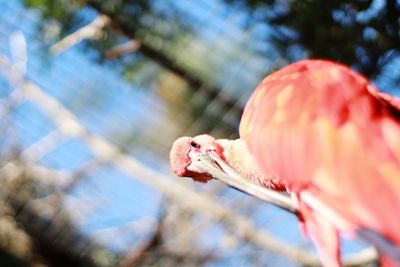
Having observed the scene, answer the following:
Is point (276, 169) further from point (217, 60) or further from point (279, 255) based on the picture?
point (279, 255)

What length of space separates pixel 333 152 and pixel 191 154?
1.10 ft

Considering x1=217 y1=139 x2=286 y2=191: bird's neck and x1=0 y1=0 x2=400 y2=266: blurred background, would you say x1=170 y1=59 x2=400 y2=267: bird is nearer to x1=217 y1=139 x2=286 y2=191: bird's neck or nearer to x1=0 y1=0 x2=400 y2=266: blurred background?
x1=217 y1=139 x2=286 y2=191: bird's neck

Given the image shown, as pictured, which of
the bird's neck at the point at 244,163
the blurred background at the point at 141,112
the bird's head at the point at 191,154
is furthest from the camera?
the blurred background at the point at 141,112

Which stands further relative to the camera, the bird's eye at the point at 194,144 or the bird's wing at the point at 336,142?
the bird's eye at the point at 194,144

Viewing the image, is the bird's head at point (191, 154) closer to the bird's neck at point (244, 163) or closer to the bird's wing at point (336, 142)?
the bird's neck at point (244, 163)

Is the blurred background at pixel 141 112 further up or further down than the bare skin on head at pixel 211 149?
further down

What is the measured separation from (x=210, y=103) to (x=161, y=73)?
141 millimetres

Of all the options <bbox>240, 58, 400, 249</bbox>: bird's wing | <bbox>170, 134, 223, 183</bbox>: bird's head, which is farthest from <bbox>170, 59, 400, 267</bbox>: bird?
<bbox>170, 134, 223, 183</bbox>: bird's head

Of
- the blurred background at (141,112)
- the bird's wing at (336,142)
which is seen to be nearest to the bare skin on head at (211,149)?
the bird's wing at (336,142)

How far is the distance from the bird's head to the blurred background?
0.40 m

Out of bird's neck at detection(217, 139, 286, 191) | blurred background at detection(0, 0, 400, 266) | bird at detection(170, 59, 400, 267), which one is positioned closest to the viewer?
bird at detection(170, 59, 400, 267)

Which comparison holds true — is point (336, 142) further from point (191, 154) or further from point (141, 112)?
point (141, 112)

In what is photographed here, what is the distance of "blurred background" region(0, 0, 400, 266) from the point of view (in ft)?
4.55

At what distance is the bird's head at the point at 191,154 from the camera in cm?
106
